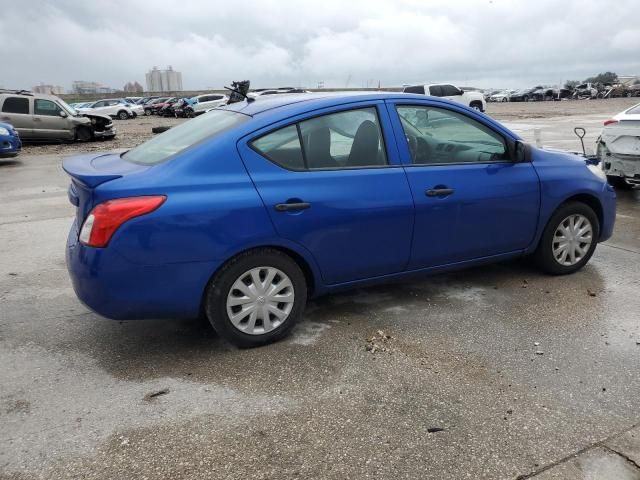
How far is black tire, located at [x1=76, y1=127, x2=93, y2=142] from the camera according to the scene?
64.0ft

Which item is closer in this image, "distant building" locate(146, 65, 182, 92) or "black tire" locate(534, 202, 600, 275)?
"black tire" locate(534, 202, 600, 275)

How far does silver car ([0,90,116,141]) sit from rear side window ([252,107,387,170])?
17832 mm

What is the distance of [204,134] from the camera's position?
375cm

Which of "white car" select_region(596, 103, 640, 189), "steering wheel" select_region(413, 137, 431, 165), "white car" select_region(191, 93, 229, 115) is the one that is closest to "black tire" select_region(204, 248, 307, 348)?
"steering wheel" select_region(413, 137, 431, 165)

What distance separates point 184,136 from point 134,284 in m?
1.21

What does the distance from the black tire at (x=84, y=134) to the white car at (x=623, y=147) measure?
16991 millimetres

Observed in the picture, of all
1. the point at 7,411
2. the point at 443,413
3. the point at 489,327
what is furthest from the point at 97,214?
the point at 489,327

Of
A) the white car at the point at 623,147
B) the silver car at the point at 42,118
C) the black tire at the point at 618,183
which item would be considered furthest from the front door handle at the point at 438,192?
the silver car at the point at 42,118

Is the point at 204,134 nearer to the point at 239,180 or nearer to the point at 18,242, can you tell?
the point at 239,180

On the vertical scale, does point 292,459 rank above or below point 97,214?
below

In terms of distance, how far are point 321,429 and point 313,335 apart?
1.10 metres

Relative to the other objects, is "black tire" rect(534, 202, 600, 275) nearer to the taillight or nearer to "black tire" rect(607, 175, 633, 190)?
the taillight

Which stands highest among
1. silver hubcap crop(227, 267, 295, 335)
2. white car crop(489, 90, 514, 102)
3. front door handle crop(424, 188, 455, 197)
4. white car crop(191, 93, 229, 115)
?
white car crop(489, 90, 514, 102)

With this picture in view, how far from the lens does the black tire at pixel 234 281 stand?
3.45 metres
